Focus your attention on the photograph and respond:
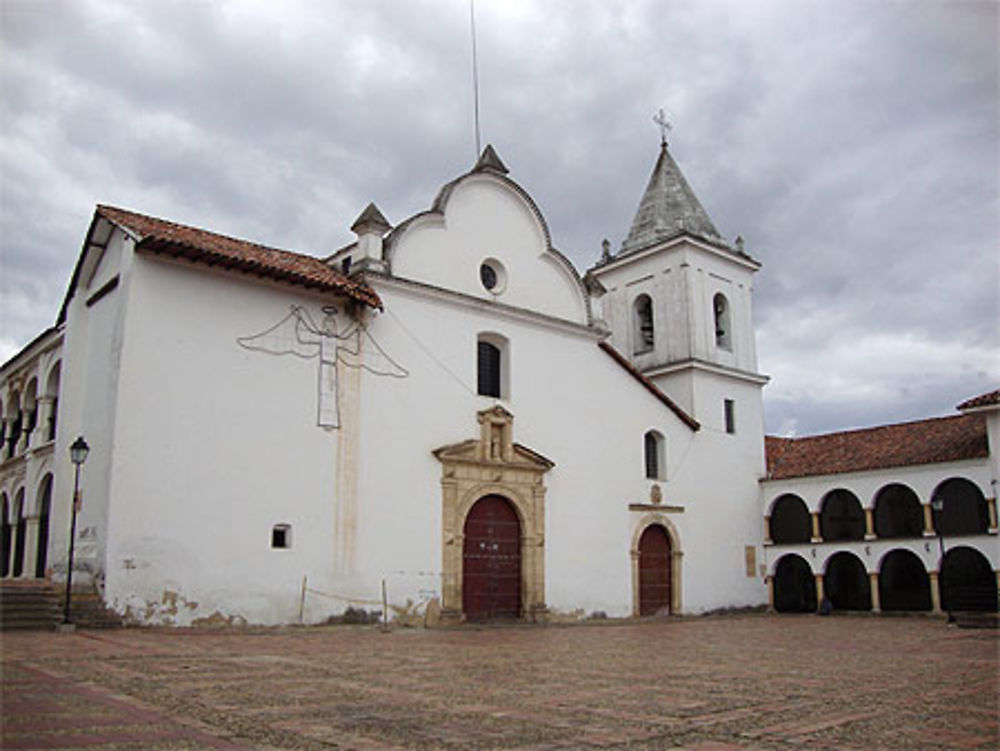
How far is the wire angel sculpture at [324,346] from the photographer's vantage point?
17.9 metres

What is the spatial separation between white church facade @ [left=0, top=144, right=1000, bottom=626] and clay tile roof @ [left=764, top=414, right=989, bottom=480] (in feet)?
1.53

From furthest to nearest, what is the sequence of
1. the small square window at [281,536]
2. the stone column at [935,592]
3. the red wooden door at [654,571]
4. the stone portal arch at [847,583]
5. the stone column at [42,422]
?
the stone portal arch at [847,583]
the red wooden door at [654,571]
the stone column at [935,592]
the stone column at [42,422]
the small square window at [281,536]

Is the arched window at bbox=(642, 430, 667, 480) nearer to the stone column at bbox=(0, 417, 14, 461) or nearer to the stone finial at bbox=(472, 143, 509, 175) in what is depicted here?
the stone finial at bbox=(472, 143, 509, 175)

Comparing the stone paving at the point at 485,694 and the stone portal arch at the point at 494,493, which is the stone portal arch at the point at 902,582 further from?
the stone paving at the point at 485,694

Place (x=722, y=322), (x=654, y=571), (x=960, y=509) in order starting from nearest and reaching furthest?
(x=654, y=571)
(x=960, y=509)
(x=722, y=322)

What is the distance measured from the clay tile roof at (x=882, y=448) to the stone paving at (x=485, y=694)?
1121cm

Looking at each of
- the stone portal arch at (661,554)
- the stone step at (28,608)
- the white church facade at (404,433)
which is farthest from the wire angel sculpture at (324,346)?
the stone portal arch at (661,554)

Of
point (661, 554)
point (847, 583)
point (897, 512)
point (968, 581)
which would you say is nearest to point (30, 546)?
point (661, 554)

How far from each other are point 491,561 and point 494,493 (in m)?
1.55

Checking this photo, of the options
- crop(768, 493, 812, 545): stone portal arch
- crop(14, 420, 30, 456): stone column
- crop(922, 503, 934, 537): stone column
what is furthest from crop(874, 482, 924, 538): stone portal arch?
crop(14, 420, 30, 456): stone column

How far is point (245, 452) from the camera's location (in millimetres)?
16969

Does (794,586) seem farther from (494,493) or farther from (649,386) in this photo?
(494,493)

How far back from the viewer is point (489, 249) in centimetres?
2234

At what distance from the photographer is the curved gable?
68.1ft
